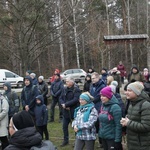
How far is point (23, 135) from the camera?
7.89 feet

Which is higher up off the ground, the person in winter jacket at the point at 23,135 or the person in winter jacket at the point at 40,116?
the person in winter jacket at the point at 23,135

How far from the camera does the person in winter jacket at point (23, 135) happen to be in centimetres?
236

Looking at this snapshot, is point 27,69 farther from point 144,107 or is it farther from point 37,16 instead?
point 144,107

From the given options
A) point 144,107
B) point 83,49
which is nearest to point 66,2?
point 144,107

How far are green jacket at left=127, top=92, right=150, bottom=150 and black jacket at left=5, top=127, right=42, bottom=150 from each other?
5.85 feet

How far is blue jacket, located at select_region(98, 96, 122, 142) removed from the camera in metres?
4.25

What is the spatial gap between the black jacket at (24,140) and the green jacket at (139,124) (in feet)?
5.85

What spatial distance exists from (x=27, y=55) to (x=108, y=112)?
19.6 feet

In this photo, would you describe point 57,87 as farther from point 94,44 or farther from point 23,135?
point 94,44

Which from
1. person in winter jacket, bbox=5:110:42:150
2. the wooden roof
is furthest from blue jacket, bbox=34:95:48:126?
the wooden roof

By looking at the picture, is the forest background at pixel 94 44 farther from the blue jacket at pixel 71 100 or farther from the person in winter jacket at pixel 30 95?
the blue jacket at pixel 71 100

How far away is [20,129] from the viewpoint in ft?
8.24

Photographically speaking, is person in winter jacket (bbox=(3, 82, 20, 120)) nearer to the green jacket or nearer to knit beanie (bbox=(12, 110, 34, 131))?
the green jacket

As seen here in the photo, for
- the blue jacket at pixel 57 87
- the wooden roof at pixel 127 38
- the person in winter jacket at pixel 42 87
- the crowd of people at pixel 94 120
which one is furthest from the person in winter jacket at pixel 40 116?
the wooden roof at pixel 127 38
